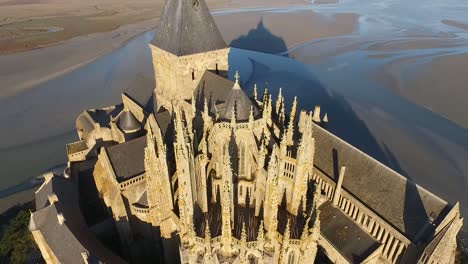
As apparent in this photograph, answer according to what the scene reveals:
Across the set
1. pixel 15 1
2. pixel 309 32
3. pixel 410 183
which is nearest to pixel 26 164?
pixel 410 183

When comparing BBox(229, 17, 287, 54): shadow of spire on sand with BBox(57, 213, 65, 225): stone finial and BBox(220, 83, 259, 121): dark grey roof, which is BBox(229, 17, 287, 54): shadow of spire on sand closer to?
BBox(220, 83, 259, 121): dark grey roof

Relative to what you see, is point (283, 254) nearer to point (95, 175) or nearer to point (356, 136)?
point (95, 175)

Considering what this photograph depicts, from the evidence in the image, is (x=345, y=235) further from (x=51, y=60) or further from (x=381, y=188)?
(x=51, y=60)

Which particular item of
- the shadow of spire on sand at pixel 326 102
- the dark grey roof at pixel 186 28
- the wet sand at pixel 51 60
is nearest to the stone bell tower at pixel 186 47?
the dark grey roof at pixel 186 28

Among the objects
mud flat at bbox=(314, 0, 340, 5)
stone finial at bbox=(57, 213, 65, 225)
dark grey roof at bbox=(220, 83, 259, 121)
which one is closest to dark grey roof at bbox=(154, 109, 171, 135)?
dark grey roof at bbox=(220, 83, 259, 121)

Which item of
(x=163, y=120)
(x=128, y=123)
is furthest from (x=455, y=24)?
(x=128, y=123)

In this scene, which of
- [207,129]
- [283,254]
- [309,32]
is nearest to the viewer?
[283,254]

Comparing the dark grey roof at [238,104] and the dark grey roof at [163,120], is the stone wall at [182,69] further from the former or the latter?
the dark grey roof at [238,104]
